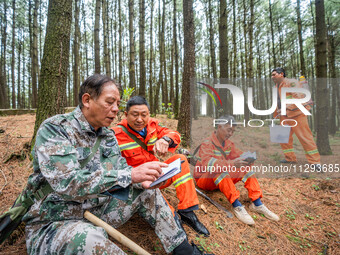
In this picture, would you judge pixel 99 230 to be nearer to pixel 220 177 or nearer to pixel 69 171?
pixel 69 171

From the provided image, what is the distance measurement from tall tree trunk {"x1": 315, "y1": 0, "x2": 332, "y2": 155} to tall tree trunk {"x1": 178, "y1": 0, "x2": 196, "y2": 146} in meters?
3.43

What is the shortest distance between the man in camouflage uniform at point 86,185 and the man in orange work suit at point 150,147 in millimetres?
521

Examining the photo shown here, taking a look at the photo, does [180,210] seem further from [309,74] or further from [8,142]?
[309,74]

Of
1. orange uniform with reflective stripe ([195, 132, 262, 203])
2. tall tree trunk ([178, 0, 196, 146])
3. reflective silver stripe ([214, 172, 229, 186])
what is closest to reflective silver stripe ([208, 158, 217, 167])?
orange uniform with reflective stripe ([195, 132, 262, 203])

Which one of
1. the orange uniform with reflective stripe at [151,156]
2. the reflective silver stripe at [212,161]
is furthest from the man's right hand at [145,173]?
the reflective silver stripe at [212,161]

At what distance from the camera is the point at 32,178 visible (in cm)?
158

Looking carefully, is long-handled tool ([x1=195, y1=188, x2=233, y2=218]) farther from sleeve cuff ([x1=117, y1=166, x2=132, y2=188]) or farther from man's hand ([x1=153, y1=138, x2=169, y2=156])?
sleeve cuff ([x1=117, y1=166, x2=132, y2=188])

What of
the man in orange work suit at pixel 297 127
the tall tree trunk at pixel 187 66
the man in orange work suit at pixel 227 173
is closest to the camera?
the man in orange work suit at pixel 227 173

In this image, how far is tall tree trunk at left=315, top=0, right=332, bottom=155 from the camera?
542 cm

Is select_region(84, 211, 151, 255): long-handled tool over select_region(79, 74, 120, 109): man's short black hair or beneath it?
beneath

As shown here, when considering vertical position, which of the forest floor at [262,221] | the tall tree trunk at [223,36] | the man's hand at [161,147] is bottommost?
the forest floor at [262,221]

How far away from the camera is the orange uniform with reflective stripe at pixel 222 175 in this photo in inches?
117

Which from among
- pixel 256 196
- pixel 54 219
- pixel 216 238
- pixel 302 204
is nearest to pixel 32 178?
pixel 54 219

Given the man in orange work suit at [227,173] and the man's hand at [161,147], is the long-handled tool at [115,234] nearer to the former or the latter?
the man's hand at [161,147]
